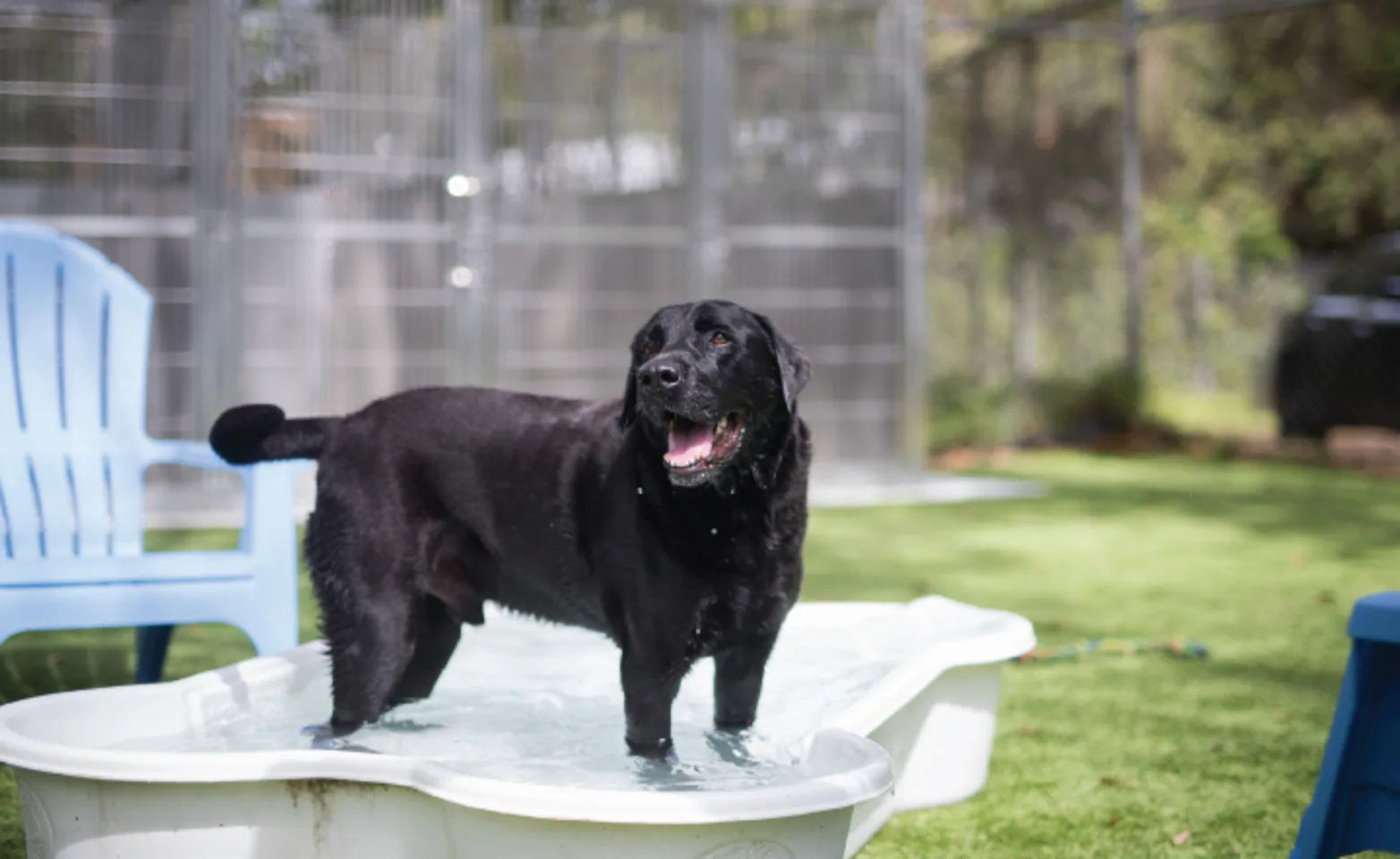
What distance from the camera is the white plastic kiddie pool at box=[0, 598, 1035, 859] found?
2354mm

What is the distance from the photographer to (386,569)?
3.10 metres

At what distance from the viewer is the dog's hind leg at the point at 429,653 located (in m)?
3.45

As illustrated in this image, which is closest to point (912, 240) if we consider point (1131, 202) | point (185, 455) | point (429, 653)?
point (1131, 202)

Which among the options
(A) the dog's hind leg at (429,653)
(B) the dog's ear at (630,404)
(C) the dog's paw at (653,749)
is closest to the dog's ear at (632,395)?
(B) the dog's ear at (630,404)

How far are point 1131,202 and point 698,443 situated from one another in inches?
379

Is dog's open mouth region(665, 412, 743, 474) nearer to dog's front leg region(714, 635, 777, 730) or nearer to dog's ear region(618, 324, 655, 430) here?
dog's ear region(618, 324, 655, 430)

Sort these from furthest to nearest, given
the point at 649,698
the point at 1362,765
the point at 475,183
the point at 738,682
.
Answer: the point at 475,183
the point at 738,682
the point at 649,698
the point at 1362,765

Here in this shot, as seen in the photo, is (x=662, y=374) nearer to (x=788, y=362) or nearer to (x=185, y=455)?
(x=788, y=362)

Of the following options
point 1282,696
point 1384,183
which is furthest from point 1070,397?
point 1282,696

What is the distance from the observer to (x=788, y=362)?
9.82 feet

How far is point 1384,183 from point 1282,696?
31.2ft

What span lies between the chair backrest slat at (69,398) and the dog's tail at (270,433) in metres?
0.93

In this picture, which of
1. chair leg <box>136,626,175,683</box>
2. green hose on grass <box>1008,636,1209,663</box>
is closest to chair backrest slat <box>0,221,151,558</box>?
chair leg <box>136,626,175,683</box>

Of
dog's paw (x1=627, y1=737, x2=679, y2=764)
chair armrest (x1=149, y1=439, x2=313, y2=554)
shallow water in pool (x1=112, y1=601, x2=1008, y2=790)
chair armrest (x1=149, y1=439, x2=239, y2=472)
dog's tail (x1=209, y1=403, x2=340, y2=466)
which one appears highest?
dog's tail (x1=209, y1=403, x2=340, y2=466)
